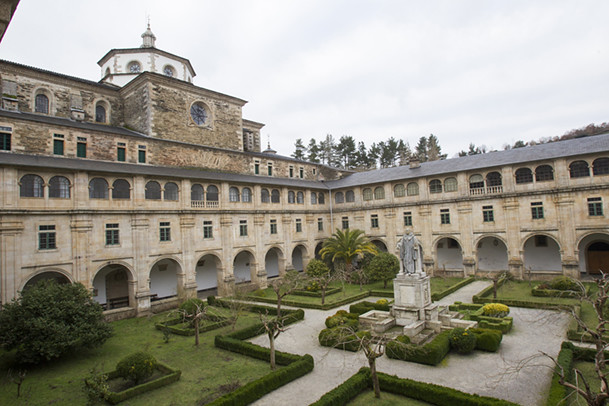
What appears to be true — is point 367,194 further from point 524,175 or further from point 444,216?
point 524,175

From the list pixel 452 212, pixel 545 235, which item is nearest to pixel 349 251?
pixel 452 212

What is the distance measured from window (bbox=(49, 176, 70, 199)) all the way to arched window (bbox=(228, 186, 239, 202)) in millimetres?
11888

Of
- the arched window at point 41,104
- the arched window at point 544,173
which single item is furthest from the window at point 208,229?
the arched window at point 544,173

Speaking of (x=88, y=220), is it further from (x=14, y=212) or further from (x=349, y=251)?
(x=349, y=251)

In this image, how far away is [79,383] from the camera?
13.9 metres

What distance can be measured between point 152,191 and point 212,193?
5.03m

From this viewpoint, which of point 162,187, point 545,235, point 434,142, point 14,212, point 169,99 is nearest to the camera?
point 14,212

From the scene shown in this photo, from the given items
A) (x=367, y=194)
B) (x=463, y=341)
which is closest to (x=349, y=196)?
(x=367, y=194)

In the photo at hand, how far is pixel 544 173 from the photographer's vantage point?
29078 millimetres

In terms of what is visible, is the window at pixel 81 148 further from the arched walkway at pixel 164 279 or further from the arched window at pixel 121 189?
the arched walkway at pixel 164 279

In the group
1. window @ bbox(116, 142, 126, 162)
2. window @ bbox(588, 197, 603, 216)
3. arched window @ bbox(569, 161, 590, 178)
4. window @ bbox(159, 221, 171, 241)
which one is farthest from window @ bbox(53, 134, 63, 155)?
window @ bbox(588, 197, 603, 216)

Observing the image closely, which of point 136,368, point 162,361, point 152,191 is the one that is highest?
point 152,191

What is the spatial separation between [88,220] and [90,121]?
1305 cm

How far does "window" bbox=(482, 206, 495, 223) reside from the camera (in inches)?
1224
